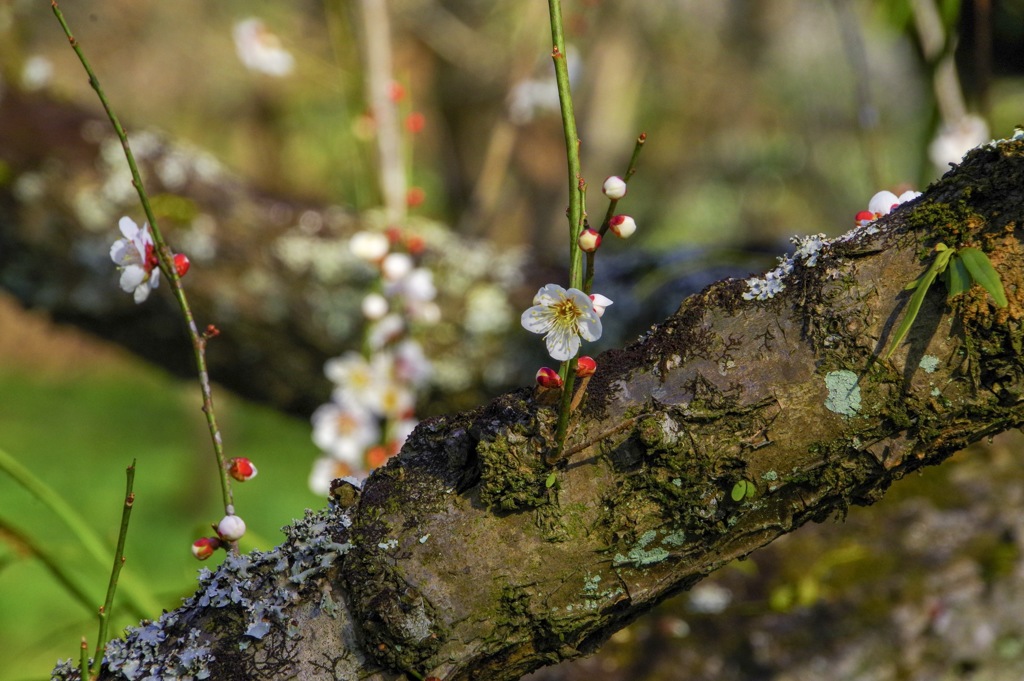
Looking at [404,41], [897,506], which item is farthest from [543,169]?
[897,506]

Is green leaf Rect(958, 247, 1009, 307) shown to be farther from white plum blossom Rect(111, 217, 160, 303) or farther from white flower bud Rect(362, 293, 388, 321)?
white flower bud Rect(362, 293, 388, 321)

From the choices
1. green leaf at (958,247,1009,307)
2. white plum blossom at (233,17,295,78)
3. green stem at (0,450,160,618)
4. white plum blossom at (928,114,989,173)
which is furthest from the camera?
white plum blossom at (233,17,295,78)

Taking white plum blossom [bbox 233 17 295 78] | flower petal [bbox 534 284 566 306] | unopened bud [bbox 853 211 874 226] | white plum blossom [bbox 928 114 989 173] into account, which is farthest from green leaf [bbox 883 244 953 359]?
white plum blossom [bbox 233 17 295 78]

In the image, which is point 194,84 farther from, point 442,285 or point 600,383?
point 600,383

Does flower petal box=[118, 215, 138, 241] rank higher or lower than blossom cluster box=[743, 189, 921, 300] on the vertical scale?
higher

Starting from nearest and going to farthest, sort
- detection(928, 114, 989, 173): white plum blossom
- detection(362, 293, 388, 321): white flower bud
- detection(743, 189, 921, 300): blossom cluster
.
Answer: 1. detection(743, 189, 921, 300): blossom cluster
2. detection(362, 293, 388, 321): white flower bud
3. detection(928, 114, 989, 173): white plum blossom

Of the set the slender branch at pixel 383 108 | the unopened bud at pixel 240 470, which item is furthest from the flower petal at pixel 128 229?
the slender branch at pixel 383 108
